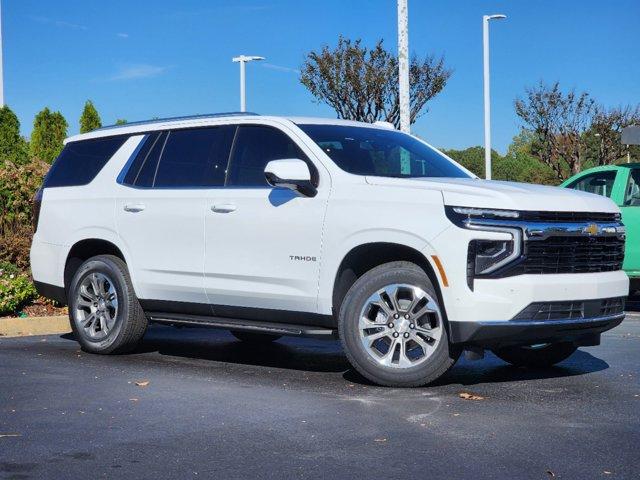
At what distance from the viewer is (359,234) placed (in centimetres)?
762

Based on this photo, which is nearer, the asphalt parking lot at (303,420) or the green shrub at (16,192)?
the asphalt parking lot at (303,420)

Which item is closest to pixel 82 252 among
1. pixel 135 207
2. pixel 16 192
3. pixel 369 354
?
pixel 135 207

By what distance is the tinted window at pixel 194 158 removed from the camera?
8.74 meters

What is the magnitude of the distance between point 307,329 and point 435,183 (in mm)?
1452

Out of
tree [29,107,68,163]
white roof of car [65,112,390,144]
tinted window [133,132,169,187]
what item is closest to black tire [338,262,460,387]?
white roof of car [65,112,390,144]

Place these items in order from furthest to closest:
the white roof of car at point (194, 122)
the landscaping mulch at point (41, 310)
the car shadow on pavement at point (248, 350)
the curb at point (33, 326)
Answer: the landscaping mulch at point (41, 310), the curb at point (33, 326), the car shadow on pavement at point (248, 350), the white roof of car at point (194, 122)

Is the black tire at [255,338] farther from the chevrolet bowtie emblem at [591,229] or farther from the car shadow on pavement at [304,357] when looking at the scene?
the chevrolet bowtie emblem at [591,229]

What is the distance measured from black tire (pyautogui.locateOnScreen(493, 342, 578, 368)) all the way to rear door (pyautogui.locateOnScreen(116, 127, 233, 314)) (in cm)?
247

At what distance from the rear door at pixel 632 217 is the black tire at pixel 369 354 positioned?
6.05m

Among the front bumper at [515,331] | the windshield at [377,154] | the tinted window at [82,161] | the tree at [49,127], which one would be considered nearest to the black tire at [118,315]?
the tinted window at [82,161]

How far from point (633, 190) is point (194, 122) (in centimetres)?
611

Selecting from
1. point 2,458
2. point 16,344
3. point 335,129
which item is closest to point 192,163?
point 335,129

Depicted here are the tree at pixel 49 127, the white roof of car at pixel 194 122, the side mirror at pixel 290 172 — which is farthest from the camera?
the tree at pixel 49 127

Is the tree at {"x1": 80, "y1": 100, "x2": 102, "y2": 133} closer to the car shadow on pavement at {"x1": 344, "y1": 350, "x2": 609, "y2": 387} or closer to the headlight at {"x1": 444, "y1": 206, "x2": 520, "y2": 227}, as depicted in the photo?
the car shadow on pavement at {"x1": 344, "y1": 350, "x2": 609, "y2": 387}
